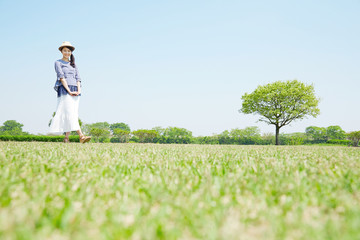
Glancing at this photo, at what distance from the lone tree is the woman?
2654 cm

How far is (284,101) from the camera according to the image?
31234 mm

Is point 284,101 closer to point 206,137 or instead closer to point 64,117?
point 206,137

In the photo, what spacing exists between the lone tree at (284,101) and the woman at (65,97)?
26.5 meters

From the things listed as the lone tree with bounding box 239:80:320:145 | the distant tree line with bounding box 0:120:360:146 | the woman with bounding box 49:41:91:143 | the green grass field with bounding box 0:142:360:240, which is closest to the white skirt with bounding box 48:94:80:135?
the woman with bounding box 49:41:91:143

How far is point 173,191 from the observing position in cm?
193

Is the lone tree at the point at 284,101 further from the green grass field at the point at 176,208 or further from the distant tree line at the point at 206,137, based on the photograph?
the green grass field at the point at 176,208

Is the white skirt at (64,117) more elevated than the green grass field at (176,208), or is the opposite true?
the white skirt at (64,117)

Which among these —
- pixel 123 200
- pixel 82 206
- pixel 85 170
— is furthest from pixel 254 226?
pixel 85 170

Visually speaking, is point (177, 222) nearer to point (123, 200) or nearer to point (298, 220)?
point (123, 200)

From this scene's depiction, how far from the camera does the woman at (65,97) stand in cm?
941

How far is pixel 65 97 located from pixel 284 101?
94.9 ft

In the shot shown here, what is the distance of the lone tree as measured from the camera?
101 feet

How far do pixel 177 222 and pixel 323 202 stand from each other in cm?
116

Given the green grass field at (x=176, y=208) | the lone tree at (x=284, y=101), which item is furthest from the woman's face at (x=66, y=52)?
the lone tree at (x=284, y=101)
